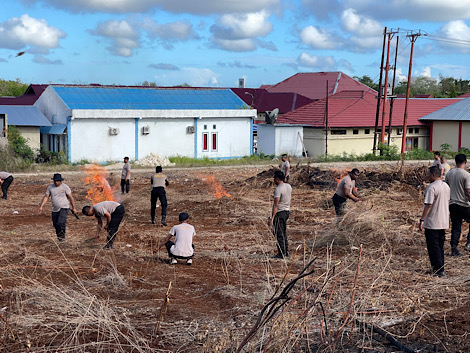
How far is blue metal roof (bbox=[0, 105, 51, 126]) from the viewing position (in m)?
33.4

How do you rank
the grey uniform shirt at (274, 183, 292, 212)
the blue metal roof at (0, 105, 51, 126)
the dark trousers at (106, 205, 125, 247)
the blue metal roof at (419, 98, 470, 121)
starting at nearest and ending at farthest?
the grey uniform shirt at (274, 183, 292, 212) → the dark trousers at (106, 205, 125, 247) → the blue metal roof at (0, 105, 51, 126) → the blue metal roof at (419, 98, 470, 121)

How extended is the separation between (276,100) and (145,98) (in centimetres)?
2140

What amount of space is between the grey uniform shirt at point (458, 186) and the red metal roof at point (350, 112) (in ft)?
98.7

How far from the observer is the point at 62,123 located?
3356 cm

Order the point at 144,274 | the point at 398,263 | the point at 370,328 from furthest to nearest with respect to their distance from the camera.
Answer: the point at 398,263, the point at 144,274, the point at 370,328

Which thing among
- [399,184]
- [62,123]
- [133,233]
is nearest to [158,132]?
[62,123]

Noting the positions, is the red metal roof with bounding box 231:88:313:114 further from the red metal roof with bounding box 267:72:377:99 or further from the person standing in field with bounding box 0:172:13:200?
the person standing in field with bounding box 0:172:13:200

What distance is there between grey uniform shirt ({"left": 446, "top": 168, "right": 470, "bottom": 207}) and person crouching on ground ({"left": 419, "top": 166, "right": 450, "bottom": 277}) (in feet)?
3.83

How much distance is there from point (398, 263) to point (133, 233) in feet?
19.6

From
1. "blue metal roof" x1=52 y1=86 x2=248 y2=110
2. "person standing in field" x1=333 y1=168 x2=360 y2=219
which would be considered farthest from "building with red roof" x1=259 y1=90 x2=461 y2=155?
"person standing in field" x1=333 y1=168 x2=360 y2=219

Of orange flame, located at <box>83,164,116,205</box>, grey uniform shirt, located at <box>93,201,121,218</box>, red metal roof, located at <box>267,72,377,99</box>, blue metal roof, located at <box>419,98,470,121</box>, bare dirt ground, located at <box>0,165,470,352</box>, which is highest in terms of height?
red metal roof, located at <box>267,72,377,99</box>

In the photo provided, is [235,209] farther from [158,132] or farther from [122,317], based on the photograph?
[158,132]

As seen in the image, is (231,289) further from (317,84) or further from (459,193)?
(317,84)

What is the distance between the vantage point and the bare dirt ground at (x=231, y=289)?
6117mm
